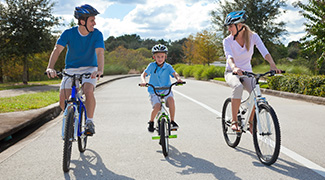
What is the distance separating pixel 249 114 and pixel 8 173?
317 centimetres

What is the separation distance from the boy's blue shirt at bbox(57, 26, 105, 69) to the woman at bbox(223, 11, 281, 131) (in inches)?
71.4

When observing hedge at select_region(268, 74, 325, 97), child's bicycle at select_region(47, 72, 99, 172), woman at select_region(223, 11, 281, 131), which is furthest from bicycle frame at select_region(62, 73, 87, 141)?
hedge at select_region(268, 74, 325, 97)

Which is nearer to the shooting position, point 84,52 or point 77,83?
point 77,83

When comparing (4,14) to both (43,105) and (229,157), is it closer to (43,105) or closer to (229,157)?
(43,105)

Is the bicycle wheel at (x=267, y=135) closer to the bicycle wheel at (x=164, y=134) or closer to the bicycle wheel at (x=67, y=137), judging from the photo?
the bicycle wheel at (x=164, y=134)

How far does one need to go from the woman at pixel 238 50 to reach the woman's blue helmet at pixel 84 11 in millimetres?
1873

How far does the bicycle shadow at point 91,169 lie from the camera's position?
13.7 ft

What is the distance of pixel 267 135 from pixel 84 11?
285cm

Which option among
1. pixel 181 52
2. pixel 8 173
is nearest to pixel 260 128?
pixel 8 173

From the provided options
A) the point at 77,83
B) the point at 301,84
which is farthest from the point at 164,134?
the point at 301,84

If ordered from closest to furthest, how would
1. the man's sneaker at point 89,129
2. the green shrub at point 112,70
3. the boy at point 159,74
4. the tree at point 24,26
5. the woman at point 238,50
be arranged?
the man's sneaker at point 89,129
the woman at point 238,50
the boy at point 159,74
the tree at point 24,26
the green shrub at point 112,70

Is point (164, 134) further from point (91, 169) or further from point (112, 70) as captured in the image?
point (112, 70)

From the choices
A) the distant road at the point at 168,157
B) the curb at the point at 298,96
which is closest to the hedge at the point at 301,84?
the curb at the point at 298,96

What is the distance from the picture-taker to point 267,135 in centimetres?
447
